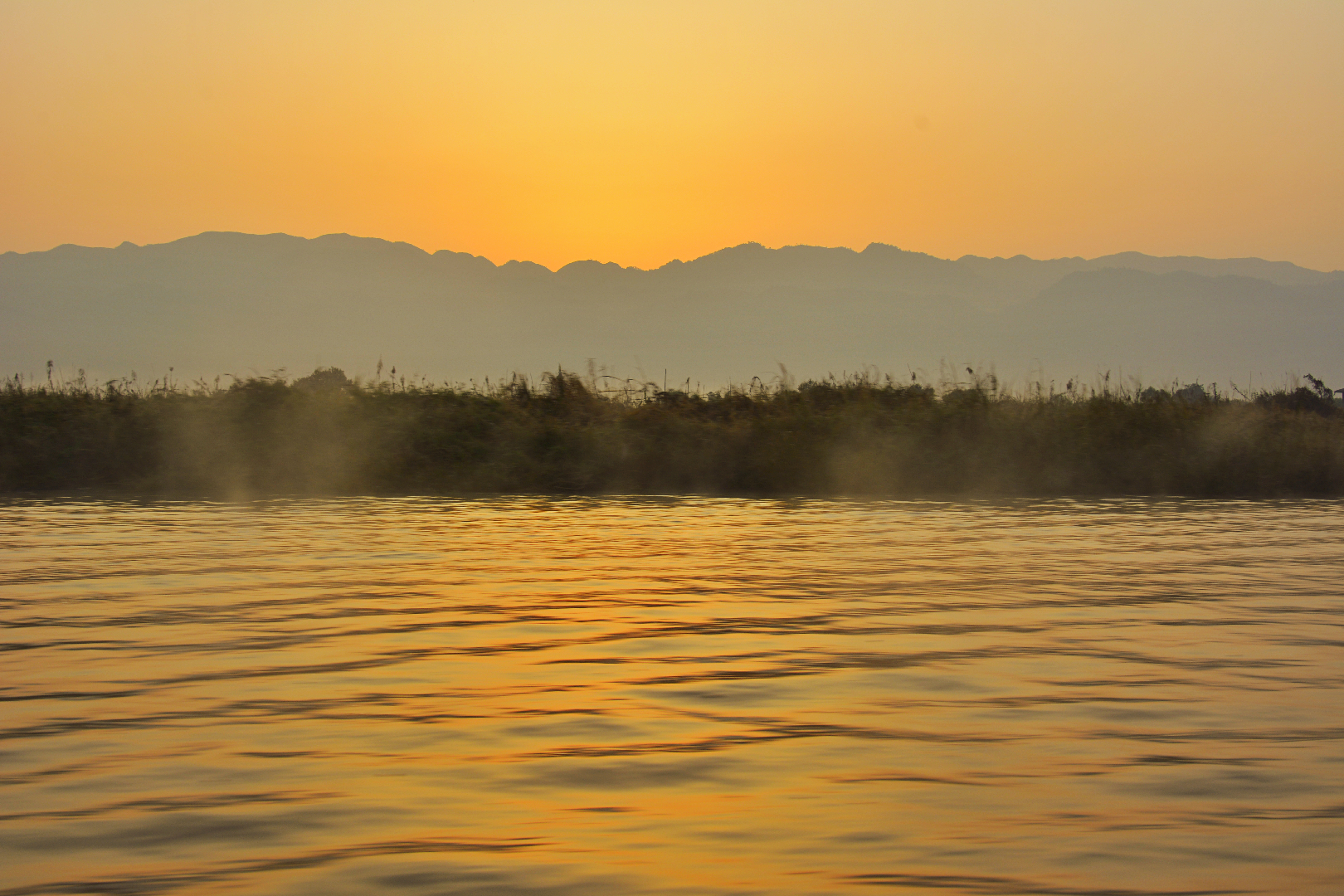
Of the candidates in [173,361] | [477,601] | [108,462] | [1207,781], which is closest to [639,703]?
[1207,781]

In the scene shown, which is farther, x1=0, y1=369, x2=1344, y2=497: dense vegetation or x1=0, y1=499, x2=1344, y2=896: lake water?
x1=0, y1=369, x2=1344, y2=497: dense vegetation

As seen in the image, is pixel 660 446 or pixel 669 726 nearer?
pixel 669 726

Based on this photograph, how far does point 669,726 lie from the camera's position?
4.34 metres

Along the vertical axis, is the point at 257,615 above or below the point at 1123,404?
below

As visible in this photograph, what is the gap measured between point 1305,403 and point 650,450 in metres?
12.0

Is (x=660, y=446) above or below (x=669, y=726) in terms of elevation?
above

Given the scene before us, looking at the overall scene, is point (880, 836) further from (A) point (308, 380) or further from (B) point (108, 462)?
(A) point (308, 380)

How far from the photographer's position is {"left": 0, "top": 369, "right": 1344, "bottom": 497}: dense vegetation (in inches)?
670

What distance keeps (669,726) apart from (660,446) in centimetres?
1325

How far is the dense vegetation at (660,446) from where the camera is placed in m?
17.0

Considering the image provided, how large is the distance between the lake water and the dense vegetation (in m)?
7.95

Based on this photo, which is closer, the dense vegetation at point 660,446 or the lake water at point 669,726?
the lake water at point 669,726

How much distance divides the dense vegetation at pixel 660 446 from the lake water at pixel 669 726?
795cm

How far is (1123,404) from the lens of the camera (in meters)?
18.4
